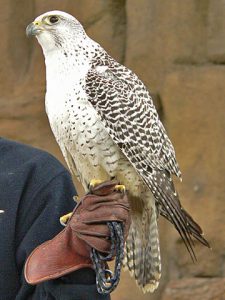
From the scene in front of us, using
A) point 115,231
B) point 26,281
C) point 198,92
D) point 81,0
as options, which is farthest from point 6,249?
point 81,0

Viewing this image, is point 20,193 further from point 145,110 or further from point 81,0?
point 81,0

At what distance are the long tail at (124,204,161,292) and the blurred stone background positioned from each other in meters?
1.96

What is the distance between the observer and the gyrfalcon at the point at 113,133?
335 cm

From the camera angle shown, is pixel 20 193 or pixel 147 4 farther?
pixel 147 4

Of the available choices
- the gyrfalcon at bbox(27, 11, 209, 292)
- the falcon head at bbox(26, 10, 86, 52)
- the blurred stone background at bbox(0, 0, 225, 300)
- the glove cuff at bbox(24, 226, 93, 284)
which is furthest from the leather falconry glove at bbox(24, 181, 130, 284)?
the blurred stone background at bbox(0, 0, 225, 300)

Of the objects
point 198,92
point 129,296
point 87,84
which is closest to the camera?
point 87,84

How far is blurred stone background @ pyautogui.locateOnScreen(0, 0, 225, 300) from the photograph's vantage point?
5.39 m

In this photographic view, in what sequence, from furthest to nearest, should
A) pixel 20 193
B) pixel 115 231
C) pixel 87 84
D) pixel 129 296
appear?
pixel 129 296
pixel 87 84
pixel 20 193
pixel 115 231

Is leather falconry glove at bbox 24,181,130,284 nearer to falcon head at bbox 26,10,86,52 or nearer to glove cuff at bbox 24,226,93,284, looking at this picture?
glove cuff at bbox 24,226,93,284

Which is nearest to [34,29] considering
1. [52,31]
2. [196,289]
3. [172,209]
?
[52,31]

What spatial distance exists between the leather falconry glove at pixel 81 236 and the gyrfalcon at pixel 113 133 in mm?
413

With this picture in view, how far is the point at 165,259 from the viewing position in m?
5.63

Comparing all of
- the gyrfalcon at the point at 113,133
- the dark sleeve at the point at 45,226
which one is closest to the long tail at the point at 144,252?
the gyrfalcon at the point at 113,133

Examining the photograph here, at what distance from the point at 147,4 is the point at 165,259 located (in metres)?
1.28
